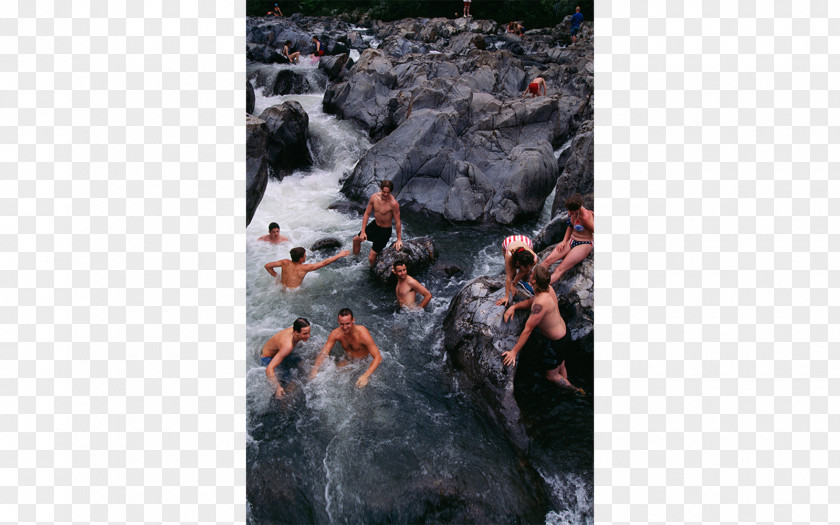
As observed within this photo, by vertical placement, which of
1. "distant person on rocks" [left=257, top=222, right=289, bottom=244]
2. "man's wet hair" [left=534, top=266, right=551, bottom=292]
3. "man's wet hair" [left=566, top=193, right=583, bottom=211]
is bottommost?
"distant person on rocks" [left=257, top=222, right=289, bottom=244]

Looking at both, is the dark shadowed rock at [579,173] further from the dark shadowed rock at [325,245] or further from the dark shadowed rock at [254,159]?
the dark shadowed rock at [254,159]

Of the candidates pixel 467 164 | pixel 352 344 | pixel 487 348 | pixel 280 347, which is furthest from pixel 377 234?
pixel 467 164

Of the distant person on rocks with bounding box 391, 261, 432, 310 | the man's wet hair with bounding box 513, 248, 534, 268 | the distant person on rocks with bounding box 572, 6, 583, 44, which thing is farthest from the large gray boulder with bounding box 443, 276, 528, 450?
the distant person on rocks with bounding box 572, 6, 583, 44

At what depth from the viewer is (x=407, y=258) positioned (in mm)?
10219

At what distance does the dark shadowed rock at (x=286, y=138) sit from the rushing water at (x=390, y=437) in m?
6.12

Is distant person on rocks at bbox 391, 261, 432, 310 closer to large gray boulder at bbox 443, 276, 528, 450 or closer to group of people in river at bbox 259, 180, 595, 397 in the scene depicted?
group of people in river at bbox 259, 180, 595, 397

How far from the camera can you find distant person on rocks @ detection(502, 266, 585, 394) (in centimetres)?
629

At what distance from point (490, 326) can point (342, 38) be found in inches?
1168

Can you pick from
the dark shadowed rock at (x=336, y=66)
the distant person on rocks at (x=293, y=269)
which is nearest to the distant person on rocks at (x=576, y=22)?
the dark shadowed rock at (x=336, y=66)

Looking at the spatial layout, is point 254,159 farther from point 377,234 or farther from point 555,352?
point 555,352

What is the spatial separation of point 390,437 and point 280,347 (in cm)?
211

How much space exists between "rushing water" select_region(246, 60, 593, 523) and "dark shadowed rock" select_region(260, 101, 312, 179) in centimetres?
612

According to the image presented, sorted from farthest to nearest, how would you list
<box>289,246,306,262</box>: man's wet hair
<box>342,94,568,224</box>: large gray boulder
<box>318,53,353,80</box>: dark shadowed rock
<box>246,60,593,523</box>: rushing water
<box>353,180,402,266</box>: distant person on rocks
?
<box>318,53,353,80</box>: dark shadowed rock
<box>342,94,568,224</box>: large gray boulder
<box>353,180,402,266</box>: distant person on rocks
<box>289,246,306,262</box>: man's wet hair
<box>246,60,593,523</box>: rushing water

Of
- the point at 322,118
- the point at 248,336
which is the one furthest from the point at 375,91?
the point at 248,336
